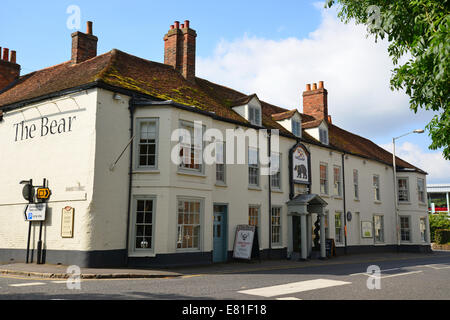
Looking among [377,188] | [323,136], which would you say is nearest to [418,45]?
[323,136]

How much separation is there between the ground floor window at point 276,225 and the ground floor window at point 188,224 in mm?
5937

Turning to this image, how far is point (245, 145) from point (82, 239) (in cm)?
918

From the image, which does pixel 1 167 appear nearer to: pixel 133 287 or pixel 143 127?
pixel 143 127

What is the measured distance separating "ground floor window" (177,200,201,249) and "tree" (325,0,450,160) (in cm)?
980

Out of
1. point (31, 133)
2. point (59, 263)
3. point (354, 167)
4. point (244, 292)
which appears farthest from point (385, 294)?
point (354, 167)

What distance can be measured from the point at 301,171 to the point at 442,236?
2544 centimetres

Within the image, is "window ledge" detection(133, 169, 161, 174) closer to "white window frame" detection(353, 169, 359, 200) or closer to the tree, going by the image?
the tree

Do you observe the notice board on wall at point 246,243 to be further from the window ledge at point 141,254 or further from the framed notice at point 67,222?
the framed notice at point 67,222

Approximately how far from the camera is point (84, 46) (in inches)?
806

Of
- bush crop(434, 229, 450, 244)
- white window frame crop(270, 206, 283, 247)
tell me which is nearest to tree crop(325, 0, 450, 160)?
white window frame crop(270, 206, 283, 247)

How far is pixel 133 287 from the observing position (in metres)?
10.6

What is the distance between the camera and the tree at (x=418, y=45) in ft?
27.0

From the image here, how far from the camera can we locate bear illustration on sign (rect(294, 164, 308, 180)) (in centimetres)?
2368

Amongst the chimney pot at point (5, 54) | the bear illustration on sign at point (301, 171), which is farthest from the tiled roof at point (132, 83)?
the bear illustration on sign at point (301, 171)
